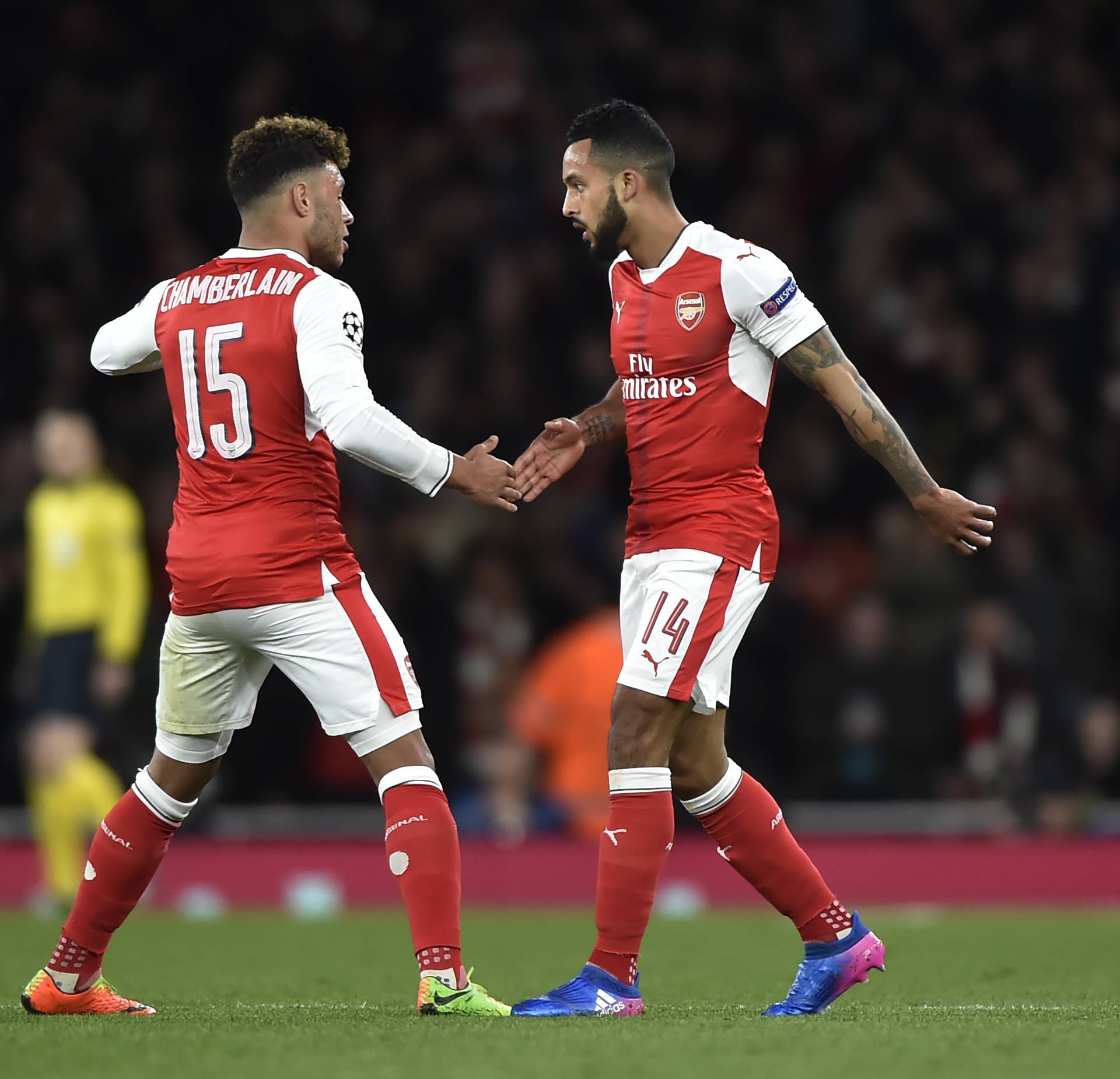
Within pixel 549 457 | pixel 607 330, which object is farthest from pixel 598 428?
pixel 607 330

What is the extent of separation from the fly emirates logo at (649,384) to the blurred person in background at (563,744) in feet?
16.5

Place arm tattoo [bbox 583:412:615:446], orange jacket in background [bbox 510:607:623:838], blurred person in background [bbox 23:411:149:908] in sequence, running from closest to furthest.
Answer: arm tattoo [bbox 583:412:615:446] → blurred person in background [bbox 23:411:149:908] → orange jacket in background [bbox 510:607:623:838]

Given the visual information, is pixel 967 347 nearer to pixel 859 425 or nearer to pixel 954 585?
pixel 954 585

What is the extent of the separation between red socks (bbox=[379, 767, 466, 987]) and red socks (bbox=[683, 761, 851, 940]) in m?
0.66

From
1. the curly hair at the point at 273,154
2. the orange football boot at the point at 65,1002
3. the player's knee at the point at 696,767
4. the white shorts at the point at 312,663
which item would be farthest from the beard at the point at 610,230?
the orange football boot at the point at 65,1002

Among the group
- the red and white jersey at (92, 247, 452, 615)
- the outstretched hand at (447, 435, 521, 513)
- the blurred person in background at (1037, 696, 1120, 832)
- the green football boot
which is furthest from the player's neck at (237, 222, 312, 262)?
the blurred person in background at (1037, 696, 1120, 832)

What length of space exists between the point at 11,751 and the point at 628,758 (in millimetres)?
7135

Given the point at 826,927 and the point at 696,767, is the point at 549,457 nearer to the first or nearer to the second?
the point at 696,767

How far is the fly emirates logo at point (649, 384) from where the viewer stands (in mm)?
4945

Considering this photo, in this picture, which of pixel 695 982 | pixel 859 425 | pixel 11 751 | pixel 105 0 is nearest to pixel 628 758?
pixel 859 425

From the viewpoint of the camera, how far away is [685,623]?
4.79m

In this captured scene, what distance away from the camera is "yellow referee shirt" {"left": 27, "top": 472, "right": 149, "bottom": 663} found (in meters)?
9.53

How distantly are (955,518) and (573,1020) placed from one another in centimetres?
151

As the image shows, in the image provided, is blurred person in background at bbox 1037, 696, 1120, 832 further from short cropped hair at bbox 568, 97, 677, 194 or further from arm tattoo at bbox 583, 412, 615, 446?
short cropped hair at bbox 568, 97, 677, 194
